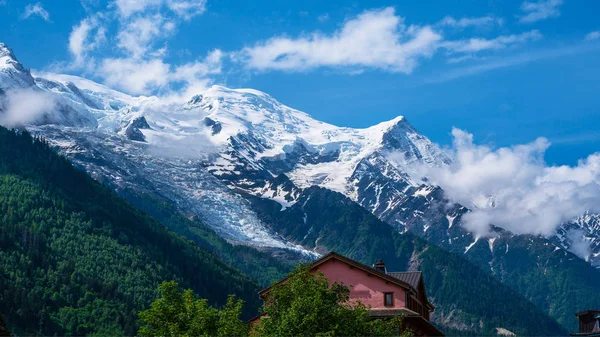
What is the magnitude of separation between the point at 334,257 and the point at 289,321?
87.0ft

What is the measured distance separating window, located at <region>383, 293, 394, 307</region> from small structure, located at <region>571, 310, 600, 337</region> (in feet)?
126

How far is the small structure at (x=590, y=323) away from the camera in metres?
126

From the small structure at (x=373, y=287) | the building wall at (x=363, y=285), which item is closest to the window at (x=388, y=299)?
the small structure at (x=373, y=287)

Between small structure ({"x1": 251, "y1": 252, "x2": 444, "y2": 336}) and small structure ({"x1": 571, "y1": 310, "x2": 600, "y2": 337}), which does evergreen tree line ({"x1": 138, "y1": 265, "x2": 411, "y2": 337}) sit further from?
small structure ({"x1": 571, "y1": 310, "x2": 600, "y2": 337})

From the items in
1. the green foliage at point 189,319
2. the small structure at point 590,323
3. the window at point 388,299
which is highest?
the small structure at point 590,323

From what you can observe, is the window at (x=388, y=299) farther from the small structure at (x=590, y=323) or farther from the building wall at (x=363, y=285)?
the small structure at (x=590, y=323)

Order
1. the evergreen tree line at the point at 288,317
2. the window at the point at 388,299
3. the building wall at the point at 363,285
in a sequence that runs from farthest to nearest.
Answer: the building wall at the point at 363,285 → the window at the point at 388,299 → the evergreen tree line at the point at 288,317

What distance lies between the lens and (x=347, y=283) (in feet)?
325

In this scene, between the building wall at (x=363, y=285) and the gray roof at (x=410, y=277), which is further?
the gray roof at (x=410, y=277)

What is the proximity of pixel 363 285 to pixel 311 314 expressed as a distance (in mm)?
26272

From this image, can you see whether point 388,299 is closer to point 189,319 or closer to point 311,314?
point 189,319

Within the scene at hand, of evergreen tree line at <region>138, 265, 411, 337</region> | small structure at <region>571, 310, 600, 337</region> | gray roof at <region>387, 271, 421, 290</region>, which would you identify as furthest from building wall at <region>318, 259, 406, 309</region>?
small structure at <region>571, 310, 600, 337</region>

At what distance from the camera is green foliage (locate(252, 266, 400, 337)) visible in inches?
2874

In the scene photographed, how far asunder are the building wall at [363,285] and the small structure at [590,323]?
126 feet
